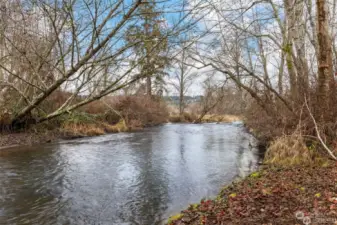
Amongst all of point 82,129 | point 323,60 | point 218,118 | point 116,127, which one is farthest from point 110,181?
point 218,118

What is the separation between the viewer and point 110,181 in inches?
256

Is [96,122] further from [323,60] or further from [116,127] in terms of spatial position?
[323,60]

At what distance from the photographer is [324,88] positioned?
669 cm

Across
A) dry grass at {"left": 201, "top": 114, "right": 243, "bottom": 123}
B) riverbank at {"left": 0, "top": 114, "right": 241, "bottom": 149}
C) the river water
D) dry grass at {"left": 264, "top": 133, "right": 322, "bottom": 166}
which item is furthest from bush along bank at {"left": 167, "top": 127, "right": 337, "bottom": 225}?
dry grass at {"left": 201, "top": 114, "right": 243, "bottom": 123}

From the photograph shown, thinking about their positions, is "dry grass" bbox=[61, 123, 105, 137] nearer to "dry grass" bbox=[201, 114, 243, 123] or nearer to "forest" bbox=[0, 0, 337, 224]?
"forest" bbox=[0, 0, 337, 224]

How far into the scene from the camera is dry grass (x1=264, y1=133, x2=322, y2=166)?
6707 mm

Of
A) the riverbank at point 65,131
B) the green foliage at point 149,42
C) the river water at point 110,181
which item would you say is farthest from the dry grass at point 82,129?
the green foliage at point 149,42

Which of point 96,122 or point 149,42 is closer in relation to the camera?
point 149,42

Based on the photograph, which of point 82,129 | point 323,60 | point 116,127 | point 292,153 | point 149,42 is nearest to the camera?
point 149,42

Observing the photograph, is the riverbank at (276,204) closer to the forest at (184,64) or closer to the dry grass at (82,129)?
the forest at (184,64)

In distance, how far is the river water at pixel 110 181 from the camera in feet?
15.1

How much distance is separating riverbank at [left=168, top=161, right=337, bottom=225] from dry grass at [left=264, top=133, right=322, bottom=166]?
1.30 meters

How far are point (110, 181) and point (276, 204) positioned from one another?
13.1 ft

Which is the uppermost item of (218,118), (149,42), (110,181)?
(149,42)
